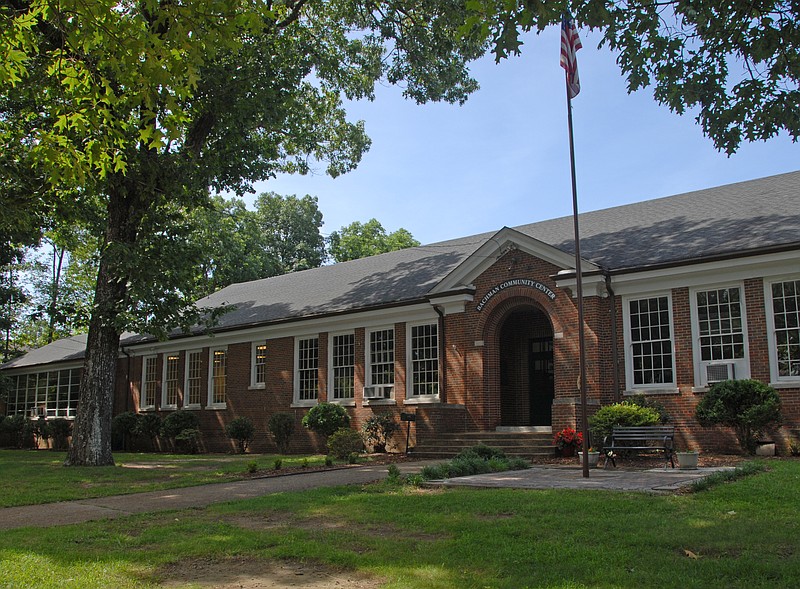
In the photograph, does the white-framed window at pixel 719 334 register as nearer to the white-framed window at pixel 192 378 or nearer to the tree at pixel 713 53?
the tree at pixel 713 53

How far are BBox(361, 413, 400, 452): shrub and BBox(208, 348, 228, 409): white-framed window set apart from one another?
296 inches

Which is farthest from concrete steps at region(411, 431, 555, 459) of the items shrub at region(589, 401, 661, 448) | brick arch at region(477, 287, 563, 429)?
shrub at region(589, 401, 661, 448)

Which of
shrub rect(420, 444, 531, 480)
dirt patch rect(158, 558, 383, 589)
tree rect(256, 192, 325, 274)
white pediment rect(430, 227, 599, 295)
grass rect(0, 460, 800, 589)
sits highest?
tree rect(256, 192, 325, 274)

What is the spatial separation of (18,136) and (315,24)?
10.9 meters

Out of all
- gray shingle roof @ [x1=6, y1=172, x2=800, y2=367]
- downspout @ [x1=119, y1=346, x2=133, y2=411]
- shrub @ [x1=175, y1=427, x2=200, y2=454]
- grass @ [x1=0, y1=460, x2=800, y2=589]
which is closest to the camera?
grass @ [x1=0, y1=460, x2=800, y2=589]

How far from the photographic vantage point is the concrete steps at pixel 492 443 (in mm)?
16453

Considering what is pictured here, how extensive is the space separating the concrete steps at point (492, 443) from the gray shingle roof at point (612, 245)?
164 inches

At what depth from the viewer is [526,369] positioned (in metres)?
20.4

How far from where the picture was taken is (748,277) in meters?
15.5

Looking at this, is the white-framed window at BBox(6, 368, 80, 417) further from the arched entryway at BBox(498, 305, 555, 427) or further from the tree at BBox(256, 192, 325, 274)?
the tree at BBox(256, 192, 325, 274)

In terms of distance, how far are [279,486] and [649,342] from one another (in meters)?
9.25

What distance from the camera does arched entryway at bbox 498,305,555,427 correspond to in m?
19.9

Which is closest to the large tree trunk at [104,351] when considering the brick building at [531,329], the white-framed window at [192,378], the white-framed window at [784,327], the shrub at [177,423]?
the brick building at [531,329]

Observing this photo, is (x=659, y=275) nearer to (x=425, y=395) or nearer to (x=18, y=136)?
(x=425, y=395)
